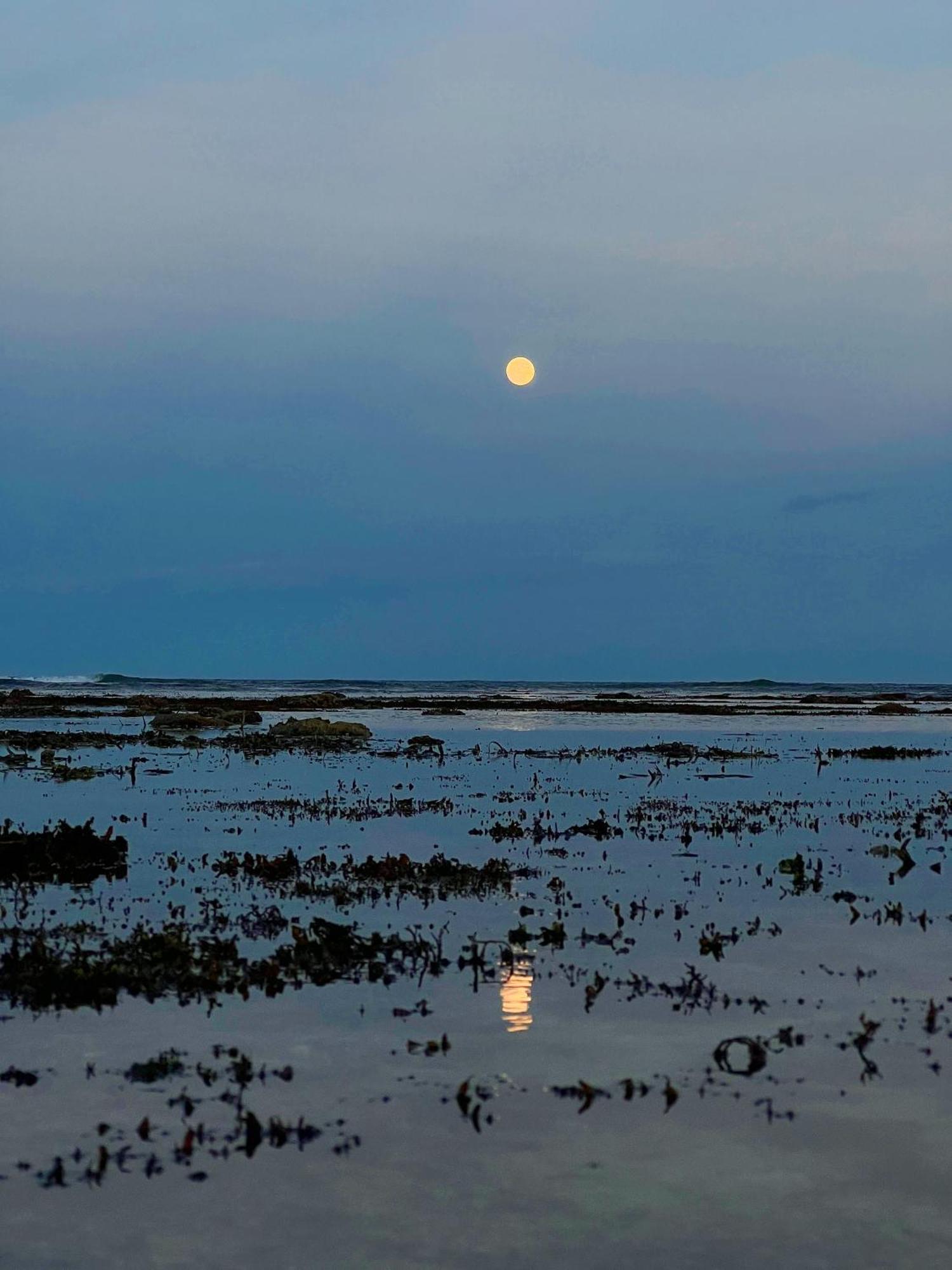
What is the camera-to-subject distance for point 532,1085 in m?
10.3

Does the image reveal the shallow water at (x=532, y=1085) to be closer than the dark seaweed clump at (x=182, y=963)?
Yes

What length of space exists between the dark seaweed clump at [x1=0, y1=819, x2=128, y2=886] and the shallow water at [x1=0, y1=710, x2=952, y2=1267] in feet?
1.39

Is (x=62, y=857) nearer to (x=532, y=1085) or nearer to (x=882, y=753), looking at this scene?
(x=532, y=1085)

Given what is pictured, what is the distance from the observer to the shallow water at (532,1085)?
7840mm

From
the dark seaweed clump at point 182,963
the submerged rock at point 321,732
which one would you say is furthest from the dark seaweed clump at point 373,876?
the submerged rock at point 321,732

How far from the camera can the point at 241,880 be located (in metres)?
19.9

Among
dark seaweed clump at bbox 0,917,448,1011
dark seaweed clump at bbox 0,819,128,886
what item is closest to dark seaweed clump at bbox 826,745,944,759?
dark seaweed clump at bbox 0,819,128,886

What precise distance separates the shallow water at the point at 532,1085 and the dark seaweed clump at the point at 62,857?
425mm

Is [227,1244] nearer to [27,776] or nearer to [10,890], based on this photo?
[10,890]

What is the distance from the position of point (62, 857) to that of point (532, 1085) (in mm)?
12634

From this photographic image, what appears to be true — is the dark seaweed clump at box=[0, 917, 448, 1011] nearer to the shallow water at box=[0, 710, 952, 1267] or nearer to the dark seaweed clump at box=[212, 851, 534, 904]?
the shallow water at box=[0, 710, 952, 1267]

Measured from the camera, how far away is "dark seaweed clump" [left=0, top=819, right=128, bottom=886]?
2003 cm

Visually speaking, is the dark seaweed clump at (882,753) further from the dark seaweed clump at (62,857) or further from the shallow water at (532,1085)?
the dark seaweed clump at (62,857)

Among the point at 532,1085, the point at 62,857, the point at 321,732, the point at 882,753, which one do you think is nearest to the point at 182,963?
the point at 532,1085
